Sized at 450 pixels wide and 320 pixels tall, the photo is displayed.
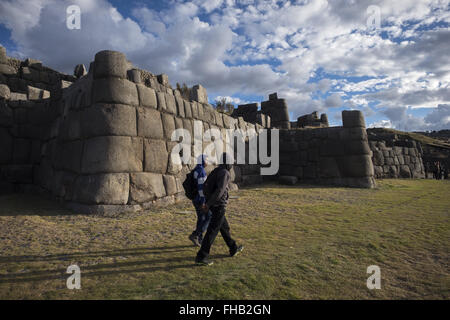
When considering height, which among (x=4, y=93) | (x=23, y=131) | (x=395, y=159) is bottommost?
(x=395, y=159)

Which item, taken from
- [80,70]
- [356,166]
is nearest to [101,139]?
[80,70]

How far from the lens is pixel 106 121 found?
22.0 feet

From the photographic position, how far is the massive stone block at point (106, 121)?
6.70 m

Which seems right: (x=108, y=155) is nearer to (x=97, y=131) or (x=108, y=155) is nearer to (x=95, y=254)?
(x=97, y=131)

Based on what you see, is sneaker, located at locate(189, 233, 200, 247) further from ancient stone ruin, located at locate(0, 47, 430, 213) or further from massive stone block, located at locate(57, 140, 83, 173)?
massive stone block, located at locate(57, 140, 83, 173)

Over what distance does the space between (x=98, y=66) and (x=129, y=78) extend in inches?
35.4

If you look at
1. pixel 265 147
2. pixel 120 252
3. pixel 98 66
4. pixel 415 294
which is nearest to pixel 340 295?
pixel 415 294

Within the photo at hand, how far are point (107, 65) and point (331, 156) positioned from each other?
443 inches

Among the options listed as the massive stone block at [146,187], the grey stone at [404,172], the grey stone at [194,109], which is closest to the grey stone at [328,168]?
the grey stone at [194,109]

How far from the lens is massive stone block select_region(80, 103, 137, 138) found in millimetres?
6695

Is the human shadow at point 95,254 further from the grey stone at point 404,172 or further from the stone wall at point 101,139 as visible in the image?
the grey stone at point 404,172

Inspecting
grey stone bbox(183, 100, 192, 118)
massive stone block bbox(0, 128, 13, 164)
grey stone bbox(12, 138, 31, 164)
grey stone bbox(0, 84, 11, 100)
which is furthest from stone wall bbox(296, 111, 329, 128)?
massive stone block bbox(0, 128, 13, 164)
